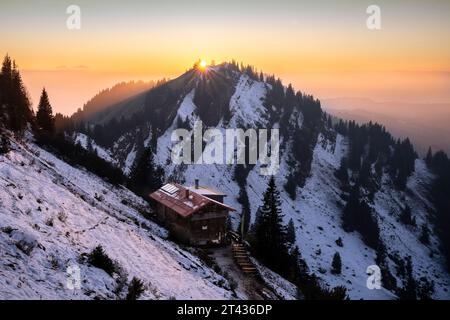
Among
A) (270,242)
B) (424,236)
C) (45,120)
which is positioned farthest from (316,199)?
(45,120)

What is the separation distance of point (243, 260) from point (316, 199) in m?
130

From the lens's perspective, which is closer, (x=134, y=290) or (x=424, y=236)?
(x=134, y=290)

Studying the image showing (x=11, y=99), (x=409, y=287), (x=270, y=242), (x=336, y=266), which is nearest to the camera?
(x=270, y=242)

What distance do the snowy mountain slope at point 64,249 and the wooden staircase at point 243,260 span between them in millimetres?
7676

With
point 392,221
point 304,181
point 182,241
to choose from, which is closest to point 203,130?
point 304,181

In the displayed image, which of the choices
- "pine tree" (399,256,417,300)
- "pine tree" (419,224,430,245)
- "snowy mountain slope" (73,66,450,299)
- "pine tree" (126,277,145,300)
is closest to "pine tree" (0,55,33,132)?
"pine tree" (126,277,145,300)

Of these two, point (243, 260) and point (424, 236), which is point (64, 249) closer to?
point (243, 260)

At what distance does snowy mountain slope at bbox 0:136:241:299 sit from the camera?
11695mm

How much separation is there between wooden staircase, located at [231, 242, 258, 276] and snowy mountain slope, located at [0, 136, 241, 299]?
7.68 metres

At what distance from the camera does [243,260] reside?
33.8 meters

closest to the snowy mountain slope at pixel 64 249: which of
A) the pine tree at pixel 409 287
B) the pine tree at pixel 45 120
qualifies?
the pine tree at pixel 45 120
